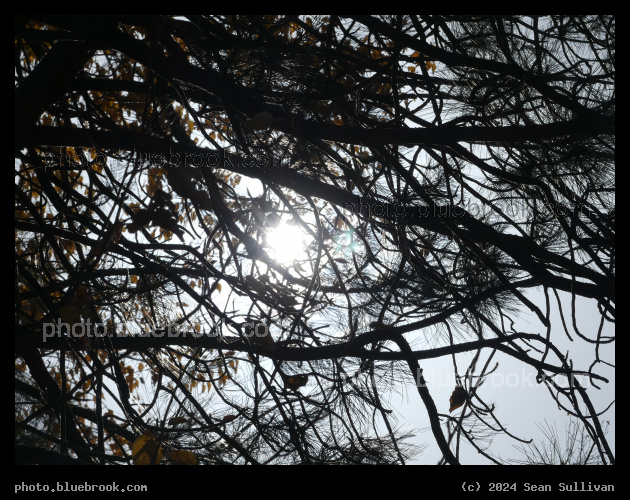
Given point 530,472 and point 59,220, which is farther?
point 59,220

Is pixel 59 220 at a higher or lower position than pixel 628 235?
higher

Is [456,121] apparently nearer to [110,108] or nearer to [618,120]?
[618,120]

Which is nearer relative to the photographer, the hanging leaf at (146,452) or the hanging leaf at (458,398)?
the hanging leaf at (146,452)

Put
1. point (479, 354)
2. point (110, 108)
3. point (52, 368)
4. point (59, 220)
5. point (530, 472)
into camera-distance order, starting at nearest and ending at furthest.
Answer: point (530, 472)
point (479, 354)
point (59, 220)
point (110, 108)
point (52, 368)

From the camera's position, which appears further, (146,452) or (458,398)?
(458,398)

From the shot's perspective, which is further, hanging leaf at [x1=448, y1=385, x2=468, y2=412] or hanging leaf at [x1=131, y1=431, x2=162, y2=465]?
hanging leaf at [x1=448, y1=385, x2=468, y2=412]

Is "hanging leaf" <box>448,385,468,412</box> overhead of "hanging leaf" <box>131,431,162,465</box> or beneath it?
overhead

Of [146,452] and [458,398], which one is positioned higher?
[458,398]

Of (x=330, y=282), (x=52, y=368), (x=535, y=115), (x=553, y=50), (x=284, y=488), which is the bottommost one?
(x=284, y=488)

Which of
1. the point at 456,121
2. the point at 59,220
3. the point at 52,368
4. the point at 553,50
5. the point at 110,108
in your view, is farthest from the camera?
the point at 52,368

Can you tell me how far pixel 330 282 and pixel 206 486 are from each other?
1.24m

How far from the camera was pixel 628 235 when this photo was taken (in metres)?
1.67

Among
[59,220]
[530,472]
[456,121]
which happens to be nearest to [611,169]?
[456,121]

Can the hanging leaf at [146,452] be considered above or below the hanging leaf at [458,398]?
below
